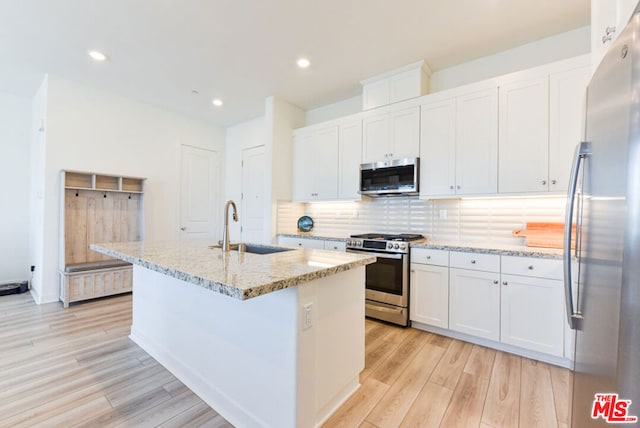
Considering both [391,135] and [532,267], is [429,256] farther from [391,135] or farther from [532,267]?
[391,135]

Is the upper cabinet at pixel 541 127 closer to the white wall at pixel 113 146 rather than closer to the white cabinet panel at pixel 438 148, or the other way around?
the white cabinet panel at pixel 438 148

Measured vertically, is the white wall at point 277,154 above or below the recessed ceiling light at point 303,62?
below

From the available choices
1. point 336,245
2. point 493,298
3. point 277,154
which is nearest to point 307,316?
point 493,298

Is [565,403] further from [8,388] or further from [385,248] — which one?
[8,388]

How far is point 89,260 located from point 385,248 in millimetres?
3986

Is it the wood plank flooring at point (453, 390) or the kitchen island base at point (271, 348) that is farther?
the wood plank flooring at point (453, 390)

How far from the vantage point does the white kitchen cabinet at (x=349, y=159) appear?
11.9 feet

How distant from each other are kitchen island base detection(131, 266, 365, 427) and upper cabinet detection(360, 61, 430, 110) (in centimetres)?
235

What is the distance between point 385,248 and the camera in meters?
2.97

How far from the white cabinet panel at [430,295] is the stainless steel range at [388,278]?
0.08 meters

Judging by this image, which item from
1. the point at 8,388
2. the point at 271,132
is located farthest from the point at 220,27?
the point at 8,388

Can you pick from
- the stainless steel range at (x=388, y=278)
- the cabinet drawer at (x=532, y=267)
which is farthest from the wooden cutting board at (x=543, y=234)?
the stainless steel range at (x=388, y=278)

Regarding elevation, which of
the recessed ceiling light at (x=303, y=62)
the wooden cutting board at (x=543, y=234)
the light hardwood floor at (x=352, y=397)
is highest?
the recessed ceiling light at (x=303, y=62)
